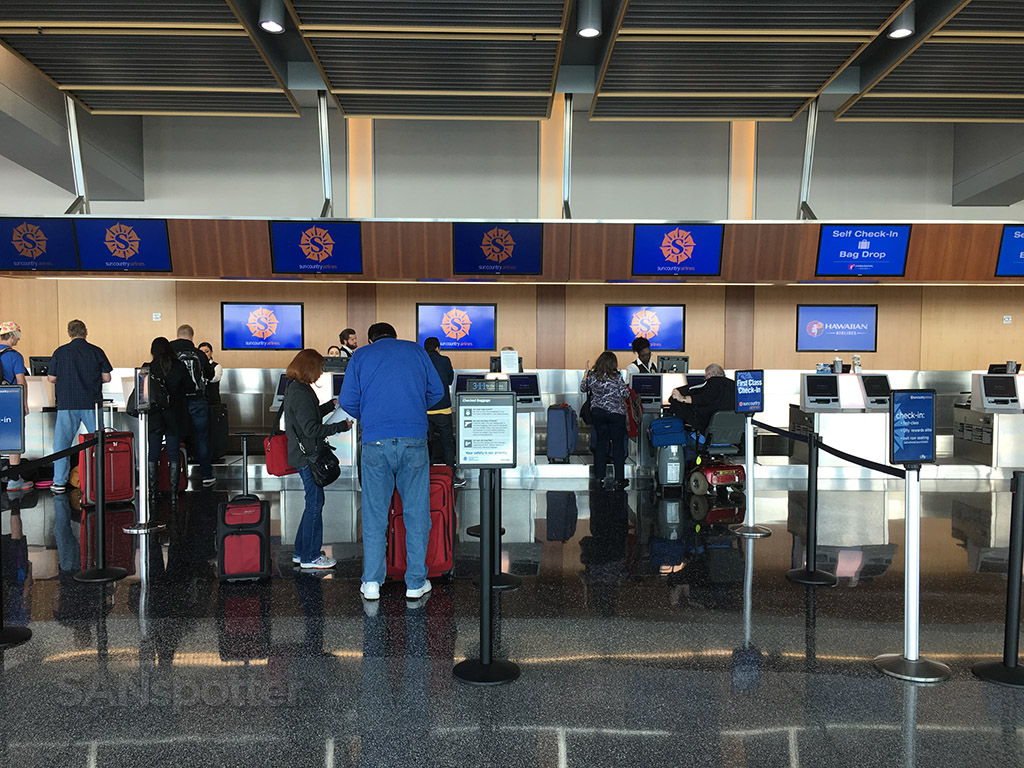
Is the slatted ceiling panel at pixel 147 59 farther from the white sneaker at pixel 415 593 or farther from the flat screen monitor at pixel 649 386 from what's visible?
the flat screen monitor at pixel 649 386

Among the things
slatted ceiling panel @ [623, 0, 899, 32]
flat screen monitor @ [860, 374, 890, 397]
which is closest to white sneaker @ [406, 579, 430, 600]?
slatted ceiling panel @ [623, 0, 899, 32]

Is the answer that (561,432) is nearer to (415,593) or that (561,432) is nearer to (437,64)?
(437,64)

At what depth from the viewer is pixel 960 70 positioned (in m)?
6.73

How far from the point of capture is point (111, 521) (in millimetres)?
6086

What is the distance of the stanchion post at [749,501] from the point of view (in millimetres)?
5648

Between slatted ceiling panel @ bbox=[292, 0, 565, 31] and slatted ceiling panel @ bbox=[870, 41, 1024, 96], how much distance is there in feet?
10.4

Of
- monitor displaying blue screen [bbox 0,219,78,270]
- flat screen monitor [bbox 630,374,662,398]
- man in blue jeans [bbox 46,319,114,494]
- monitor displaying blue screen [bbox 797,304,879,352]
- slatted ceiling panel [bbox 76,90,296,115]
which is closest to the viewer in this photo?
man in blue jeans [bbox 46,319,114,494]

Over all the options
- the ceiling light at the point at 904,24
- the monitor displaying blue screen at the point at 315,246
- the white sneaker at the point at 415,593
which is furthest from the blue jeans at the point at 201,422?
the ceiling light at the point at 904,24

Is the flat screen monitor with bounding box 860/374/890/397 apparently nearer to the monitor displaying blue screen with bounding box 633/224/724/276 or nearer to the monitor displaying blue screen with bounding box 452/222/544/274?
the monitor displaying blue screen with bounding box 633/224/724/276

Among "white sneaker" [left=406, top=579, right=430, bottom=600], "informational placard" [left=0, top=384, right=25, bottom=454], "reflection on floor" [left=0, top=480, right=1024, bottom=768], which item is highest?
"informational placard" [left=0, top=384, right=25, bottom=454]

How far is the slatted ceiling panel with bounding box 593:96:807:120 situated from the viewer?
7.69 m

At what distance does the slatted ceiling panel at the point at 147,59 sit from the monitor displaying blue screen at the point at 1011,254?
304 inches

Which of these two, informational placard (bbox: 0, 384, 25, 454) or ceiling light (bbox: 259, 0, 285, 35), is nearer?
informational placard (bbox: 0, 384, 25, 454)

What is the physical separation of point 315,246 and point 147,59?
241 centimetres
